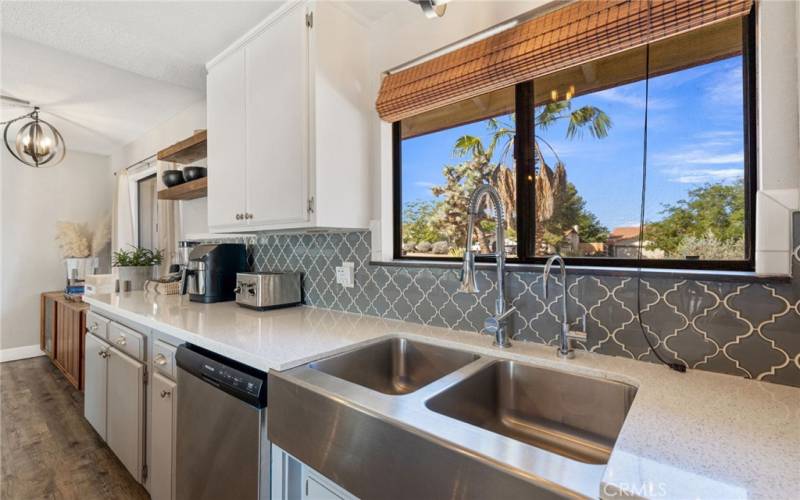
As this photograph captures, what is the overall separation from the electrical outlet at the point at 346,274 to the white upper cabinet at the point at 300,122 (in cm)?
24

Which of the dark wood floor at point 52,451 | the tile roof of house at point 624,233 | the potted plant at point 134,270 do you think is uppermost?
the tile roof of house at point 624,233

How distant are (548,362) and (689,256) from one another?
1.70ft

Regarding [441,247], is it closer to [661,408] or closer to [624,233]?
[624,233]

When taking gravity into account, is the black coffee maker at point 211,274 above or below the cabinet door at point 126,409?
above

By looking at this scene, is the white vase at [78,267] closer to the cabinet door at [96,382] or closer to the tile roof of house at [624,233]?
the cabinet door at [96,382]

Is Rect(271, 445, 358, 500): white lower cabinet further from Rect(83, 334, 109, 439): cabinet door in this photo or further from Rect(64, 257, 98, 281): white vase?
Rect(64, 257, 98, 281): white vase

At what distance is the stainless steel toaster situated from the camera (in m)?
1.84

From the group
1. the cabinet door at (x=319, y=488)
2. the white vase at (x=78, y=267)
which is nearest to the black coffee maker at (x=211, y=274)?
the cabinet door at (x=319, y=488)

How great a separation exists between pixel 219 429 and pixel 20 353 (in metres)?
4.73

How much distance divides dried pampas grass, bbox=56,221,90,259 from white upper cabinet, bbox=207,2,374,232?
142 inches

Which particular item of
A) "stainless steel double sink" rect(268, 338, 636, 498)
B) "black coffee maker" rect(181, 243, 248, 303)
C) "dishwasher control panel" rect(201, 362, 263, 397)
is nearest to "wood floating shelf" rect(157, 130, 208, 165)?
"black coffee maker" rect(181, 243, 248, 303)

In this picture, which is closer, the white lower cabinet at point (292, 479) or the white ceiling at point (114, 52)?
the white lower cabinet at point (292, 479)

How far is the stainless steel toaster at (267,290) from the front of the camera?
184 cm

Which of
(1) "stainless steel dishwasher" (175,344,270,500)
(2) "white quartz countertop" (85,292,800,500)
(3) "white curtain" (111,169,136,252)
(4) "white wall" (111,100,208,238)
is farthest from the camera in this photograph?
(3) "white curtain" (111,169,136,252)
